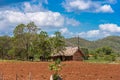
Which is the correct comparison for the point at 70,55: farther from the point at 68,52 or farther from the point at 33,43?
the point at 33,43

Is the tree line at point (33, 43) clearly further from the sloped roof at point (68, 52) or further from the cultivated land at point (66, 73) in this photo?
the cultivated land at point (66, 73)

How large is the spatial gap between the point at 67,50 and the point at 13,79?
219 ft

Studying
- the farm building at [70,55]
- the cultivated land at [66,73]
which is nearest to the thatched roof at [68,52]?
the farm building at [70,55]

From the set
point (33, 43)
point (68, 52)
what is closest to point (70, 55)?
point (68, 52)

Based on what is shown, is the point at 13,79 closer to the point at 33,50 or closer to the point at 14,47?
the point at 33,50

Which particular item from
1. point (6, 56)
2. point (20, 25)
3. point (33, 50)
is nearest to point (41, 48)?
point (33, 50)

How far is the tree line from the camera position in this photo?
265 ft

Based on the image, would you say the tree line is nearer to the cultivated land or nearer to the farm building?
the farm building

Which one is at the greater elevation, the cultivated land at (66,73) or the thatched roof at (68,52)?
the thatched roof at (68,52)

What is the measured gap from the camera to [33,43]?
3226 inches

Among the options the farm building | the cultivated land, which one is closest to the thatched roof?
the farm building

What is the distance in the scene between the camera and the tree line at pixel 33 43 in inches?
3184

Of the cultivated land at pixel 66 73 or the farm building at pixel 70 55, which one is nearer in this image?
the cultivated land at pixel 66 73

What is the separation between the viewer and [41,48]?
3172 inches
